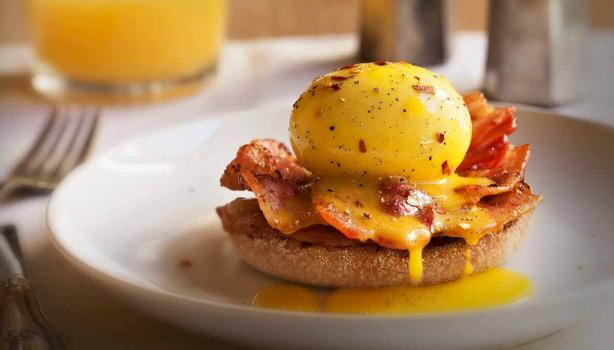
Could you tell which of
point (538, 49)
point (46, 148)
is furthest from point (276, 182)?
point (538, 49)

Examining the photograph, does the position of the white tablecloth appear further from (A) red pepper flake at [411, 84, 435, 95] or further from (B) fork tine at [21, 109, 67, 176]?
(A) red pepper flake at [411, 84, 435, 95]

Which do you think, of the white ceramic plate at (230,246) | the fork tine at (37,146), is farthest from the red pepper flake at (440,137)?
the fork tine at (37,146)

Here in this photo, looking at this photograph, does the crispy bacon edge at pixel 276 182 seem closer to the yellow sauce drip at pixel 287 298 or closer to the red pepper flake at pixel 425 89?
the yellow sauce drip at pixel 287 298

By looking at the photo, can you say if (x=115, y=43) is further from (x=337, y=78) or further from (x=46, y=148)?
(x=337, y=78)

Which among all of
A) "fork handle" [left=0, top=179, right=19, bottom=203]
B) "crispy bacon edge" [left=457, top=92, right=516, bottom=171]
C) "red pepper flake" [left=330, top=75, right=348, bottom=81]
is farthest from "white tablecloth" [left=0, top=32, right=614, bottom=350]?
"red pepper flake" [left=330, top=75, right=348, bottom=81]

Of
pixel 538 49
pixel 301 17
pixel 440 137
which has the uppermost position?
pixel 440 137

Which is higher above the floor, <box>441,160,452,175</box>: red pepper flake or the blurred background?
<box>441,160,452,175</box>: red pepper flake
